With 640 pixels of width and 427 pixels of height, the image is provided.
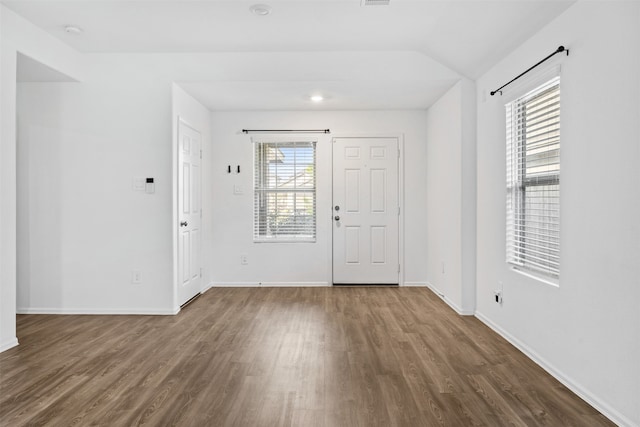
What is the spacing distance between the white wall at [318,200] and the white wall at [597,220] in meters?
2.51

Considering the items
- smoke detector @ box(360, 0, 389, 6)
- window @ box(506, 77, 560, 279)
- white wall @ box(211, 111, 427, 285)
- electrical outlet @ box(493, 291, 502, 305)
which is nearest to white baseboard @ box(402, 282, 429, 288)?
white wall @ box(211, 111, 427, 285)

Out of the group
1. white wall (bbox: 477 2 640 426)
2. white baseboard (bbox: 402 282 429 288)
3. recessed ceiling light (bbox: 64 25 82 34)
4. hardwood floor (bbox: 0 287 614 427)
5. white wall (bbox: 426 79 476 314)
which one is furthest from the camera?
white baseboard (bbox: 402 282 429 288)

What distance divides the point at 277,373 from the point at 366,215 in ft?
10.4

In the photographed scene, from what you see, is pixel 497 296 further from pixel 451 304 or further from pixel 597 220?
pixel 597 220

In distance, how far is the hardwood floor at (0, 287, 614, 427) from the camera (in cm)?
215

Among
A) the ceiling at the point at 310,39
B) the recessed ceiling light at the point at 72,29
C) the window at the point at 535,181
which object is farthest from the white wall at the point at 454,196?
the recessed ceiling light at the point at 72,29

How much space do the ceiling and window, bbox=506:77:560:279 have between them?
56 centimetres

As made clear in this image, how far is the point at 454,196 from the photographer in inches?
170

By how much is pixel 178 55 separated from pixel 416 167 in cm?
324

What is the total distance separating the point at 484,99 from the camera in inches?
152

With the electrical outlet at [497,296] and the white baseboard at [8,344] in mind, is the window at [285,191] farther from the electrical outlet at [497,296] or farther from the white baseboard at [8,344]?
the white baseboard at [8,344]

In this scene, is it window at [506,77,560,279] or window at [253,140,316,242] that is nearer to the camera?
window at [506,77,560,279]

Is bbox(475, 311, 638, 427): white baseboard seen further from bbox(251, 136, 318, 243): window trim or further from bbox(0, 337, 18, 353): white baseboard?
bbox(0, 337, 18, 353): white baseboard

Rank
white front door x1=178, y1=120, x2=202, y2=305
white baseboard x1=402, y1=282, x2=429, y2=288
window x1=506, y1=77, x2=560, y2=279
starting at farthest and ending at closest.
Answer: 1. white baseboard x1=402, y1=282, x2=429, y2=288
2. white front door x1=178, y1=120, x2=202, y2=305
3. window x1=506, y1=77, x2=560, y2=279
